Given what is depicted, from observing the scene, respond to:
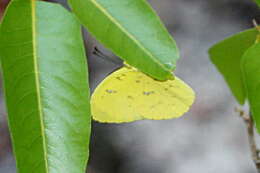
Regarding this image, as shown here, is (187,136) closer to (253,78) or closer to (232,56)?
(232,56)

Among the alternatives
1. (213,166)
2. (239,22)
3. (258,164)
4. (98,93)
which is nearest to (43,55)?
(98,93)

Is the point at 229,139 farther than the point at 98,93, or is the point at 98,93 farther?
the point at 229,139

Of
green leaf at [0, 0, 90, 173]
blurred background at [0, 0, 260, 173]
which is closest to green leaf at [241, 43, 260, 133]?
green leaf at [0, 0, 90, 173]

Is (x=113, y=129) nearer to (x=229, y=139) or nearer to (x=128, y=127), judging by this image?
(x=128, y=127)

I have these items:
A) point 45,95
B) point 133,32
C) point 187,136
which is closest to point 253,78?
point 133,32

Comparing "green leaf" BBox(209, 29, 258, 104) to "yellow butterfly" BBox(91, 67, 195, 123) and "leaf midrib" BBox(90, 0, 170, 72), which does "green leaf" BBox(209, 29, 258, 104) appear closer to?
"yellow butterfly" BBox(91, 67, 195, 123)

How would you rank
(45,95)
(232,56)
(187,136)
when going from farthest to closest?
(187,136) → (232,56) → (45,95)

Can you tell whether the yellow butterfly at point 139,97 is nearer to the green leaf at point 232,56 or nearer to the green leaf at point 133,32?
the green leaf at point 232,56

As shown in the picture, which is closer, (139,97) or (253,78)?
(253,78)
